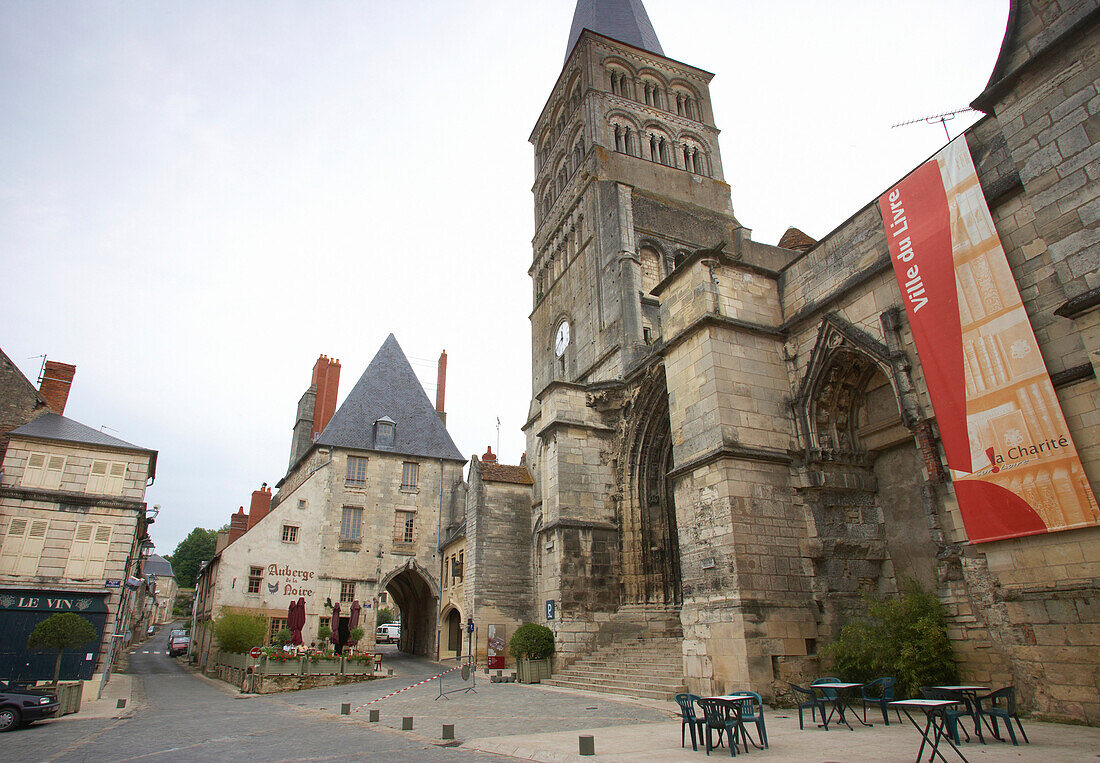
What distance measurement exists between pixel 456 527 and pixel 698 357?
623 inches

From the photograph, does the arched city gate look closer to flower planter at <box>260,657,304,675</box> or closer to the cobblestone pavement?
flower planter at <box>260,657,304,675</box>

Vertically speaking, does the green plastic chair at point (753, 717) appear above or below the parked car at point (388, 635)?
below

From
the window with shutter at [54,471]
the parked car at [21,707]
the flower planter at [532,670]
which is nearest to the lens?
the parked car at [21,707]

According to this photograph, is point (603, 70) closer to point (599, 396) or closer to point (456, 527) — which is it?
point (599, 396)

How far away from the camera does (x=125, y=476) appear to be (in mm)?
15789

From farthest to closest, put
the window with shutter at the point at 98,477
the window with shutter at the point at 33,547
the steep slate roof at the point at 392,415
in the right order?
the steep slate roof at the point at 392,415 → the window with shutter at the point at 98,477 → the window with shutter at the point at 33,547

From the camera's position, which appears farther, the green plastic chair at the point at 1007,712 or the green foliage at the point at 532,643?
the green foliage at the point at 532,643

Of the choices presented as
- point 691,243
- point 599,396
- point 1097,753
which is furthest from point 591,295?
point 1097,753

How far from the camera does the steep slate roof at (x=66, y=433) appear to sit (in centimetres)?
1533

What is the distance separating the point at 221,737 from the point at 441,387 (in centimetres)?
2157

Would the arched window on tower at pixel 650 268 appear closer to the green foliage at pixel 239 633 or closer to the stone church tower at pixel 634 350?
the stone church tower at pixel 634 350

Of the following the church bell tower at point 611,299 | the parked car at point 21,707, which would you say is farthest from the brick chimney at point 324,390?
the parked car at point 21,707

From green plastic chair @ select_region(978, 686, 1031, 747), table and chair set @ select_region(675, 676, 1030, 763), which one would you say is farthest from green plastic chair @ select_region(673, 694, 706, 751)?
green plastic chair @ select_region(978, 686, 1031, 747)

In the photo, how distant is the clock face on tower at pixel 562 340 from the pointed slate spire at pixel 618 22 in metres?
13.6
